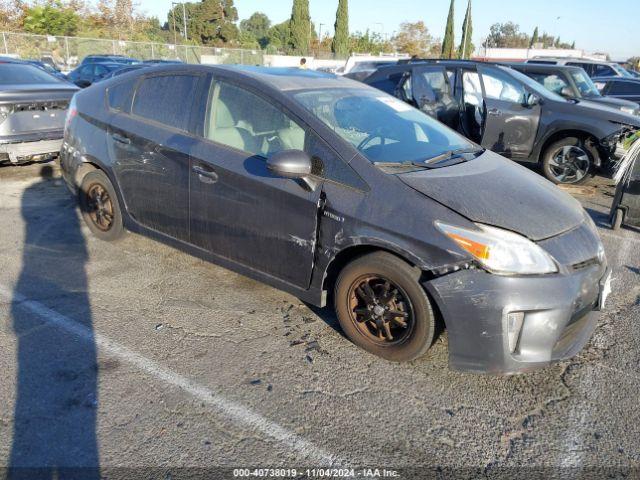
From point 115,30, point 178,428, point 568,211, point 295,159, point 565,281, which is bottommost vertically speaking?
point 178,428

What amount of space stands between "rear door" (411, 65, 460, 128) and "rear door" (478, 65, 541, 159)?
50 centimetres

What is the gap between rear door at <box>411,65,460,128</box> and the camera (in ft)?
24.7

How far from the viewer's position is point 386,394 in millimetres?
2766

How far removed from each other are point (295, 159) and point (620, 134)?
18.9ft

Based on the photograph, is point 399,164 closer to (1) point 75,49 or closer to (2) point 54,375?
(2) point 54,375

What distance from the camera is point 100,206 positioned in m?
4.68

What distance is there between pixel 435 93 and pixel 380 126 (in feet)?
14.6

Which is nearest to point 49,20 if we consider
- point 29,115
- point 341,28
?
point 341,28

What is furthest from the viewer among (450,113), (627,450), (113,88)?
(450,113)

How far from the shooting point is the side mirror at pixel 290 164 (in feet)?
9.77

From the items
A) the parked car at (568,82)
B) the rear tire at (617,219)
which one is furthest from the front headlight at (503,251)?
the parked car at (568,82)

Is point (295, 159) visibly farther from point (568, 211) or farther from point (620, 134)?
point (620, 134)

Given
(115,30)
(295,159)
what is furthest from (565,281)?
(115,30)

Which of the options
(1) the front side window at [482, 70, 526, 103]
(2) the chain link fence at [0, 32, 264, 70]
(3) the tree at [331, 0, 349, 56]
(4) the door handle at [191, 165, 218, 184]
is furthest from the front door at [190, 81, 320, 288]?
(3) the tree at [331, 0, 349, 56]
